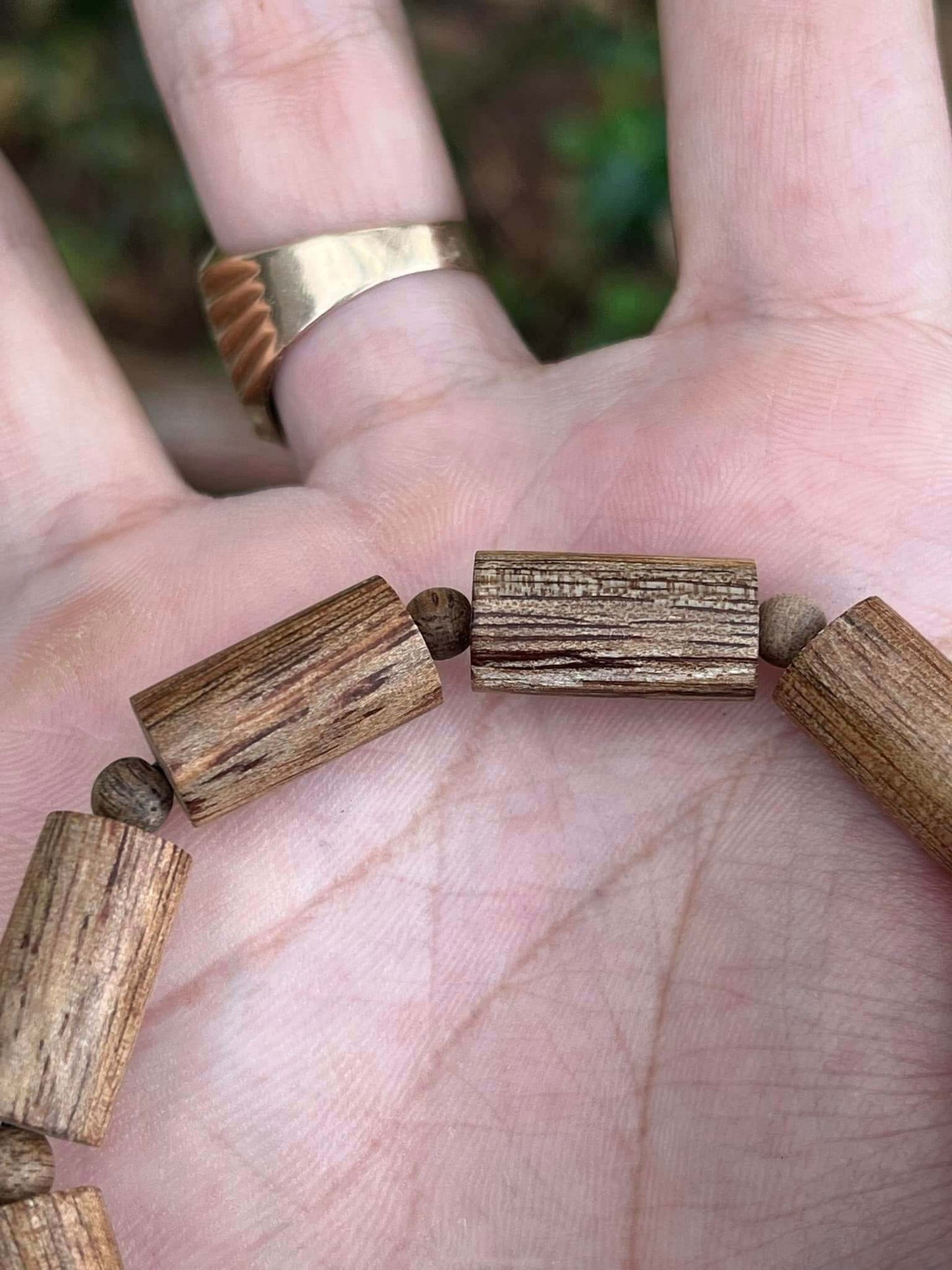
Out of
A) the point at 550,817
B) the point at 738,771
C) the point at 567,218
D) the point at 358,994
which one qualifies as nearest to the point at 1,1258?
the point at 358,994

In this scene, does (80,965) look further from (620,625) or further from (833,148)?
(833,148)

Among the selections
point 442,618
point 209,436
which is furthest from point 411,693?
point 209,436

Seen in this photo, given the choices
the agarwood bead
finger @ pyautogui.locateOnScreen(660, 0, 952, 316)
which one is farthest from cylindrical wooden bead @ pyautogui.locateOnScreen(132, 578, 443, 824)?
finger @ pyautogui.locateOnScreen(660, 0, 952, 316)

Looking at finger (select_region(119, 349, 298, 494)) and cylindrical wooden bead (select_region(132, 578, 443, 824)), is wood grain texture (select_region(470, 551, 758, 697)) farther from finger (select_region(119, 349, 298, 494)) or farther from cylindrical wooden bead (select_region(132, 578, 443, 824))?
finger (select_region(119, 349, 298, 494))

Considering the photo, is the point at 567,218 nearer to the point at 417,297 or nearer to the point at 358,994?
the point at 417,297

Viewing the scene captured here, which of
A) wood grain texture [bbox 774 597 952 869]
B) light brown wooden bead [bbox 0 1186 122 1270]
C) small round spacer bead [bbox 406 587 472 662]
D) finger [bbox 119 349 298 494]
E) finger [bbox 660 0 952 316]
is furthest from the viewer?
finger [bbox 119 349 298 494]
